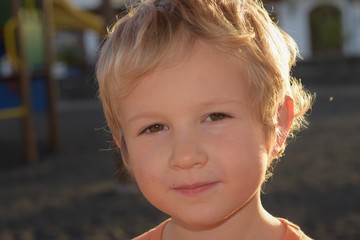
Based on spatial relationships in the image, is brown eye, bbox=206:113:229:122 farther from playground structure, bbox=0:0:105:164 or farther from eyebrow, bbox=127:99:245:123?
playground structure, bbox=0:0:105:164

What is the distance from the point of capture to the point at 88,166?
8.54 meters

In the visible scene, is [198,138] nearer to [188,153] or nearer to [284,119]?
[188,153]

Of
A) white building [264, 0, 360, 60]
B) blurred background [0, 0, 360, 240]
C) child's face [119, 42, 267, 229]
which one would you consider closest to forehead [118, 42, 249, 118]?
child's face [119, 42, 267, 229]

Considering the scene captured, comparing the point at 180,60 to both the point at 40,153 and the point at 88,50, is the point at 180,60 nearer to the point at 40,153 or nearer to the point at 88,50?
the point at 40,153

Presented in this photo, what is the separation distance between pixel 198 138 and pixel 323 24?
2852cm

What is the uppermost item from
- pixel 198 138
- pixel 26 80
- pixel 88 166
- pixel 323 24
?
pixel 198 138

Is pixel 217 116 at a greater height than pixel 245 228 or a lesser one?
greater

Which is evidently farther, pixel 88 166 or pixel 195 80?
pixel 88 166

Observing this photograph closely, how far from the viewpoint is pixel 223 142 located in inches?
69.7

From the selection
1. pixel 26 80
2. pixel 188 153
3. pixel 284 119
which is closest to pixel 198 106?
pixel 188 153

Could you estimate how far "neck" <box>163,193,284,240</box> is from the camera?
6.34 ft

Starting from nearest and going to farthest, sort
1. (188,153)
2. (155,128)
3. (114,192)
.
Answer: (188,153) < (155,128) < (114,192)

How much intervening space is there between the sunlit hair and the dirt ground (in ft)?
6.82

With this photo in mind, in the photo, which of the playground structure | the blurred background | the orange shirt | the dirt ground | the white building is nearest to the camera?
the orange shirt
